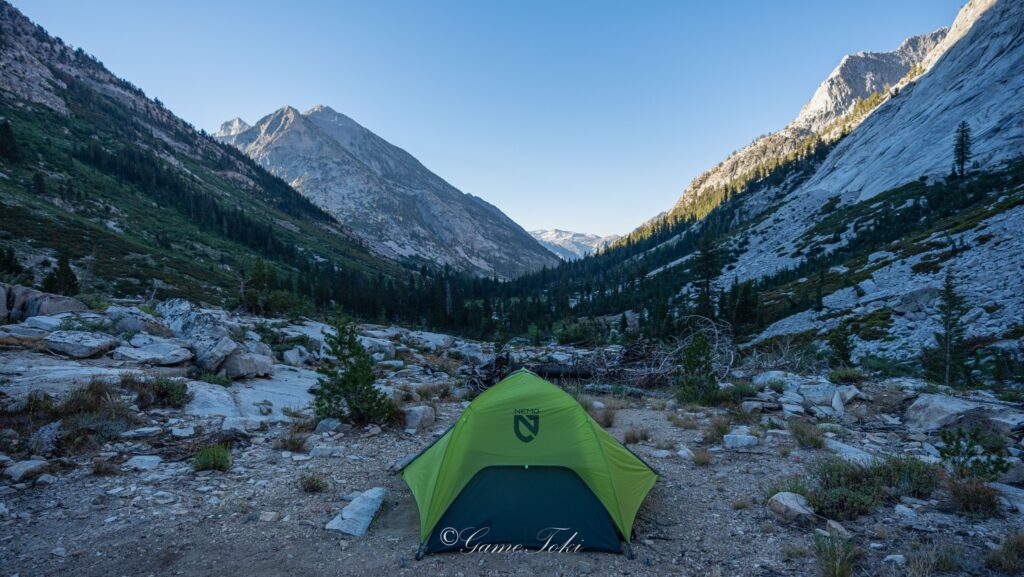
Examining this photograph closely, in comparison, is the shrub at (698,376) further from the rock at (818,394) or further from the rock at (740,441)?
the rock at (740,441)

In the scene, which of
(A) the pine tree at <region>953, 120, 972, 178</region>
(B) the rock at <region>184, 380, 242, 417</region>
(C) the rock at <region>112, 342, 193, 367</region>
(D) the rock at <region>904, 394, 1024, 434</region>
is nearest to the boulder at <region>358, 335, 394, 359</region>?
(C) the rock at <region>112, 342, 193, 367</region>

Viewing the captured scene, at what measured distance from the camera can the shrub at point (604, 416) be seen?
35.5 feet

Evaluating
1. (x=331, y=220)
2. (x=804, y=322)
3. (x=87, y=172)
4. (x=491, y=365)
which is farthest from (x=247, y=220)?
(x=804, y=322)

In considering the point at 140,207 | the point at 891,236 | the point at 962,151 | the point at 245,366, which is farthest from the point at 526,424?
the point at 140,207

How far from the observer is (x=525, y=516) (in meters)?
5.35

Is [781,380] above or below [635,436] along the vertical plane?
above

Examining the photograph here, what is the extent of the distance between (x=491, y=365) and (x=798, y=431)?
1037 centimetres

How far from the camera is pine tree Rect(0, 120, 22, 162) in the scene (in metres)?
62.5

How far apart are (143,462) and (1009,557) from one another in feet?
38.2

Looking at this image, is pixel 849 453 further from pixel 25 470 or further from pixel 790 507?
pixel 25 470

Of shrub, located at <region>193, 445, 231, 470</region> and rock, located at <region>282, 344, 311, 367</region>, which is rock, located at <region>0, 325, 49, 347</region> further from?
shrub, located at <region>193, 445, 231, 470</region>

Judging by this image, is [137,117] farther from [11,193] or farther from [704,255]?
[704,255]

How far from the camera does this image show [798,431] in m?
8.77

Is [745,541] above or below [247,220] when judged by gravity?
below
